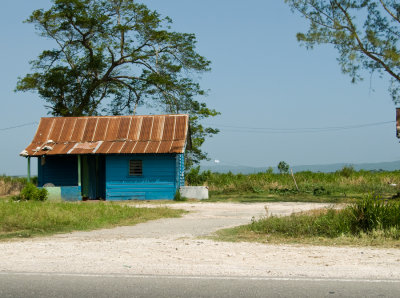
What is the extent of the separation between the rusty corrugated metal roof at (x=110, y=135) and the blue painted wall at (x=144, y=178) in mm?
726

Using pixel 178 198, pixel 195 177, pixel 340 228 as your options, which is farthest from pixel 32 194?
pixel 340 228

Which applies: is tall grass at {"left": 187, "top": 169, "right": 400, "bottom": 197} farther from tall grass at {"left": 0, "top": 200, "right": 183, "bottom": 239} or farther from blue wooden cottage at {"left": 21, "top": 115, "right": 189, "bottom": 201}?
tall grass at {"left": 0, "top": 200, "right": 183, "bottom": 239}

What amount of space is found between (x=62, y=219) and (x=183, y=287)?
859 centimetres

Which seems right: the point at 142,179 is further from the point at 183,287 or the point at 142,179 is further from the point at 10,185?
the point at 183,287

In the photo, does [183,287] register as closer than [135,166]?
Yes

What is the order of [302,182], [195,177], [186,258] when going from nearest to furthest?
[186,258] < [195,177] < [302,182]

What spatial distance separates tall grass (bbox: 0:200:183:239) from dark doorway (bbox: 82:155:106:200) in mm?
11940

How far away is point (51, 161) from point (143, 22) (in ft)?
47.9

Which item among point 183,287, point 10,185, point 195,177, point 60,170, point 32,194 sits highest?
point 60,170

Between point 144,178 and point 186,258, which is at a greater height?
point 144,178

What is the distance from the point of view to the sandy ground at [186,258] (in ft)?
25.5

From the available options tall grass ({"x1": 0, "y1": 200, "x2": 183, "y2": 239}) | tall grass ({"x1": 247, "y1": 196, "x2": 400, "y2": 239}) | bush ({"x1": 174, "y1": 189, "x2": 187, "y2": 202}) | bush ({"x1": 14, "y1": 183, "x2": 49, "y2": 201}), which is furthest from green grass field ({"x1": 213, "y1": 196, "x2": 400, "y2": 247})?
bush ({"x1": 14, "y1": 183, "x2": 49, "y2": 201})

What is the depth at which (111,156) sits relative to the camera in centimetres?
2847

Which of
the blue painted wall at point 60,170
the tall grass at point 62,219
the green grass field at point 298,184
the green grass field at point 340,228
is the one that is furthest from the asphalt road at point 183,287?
the blue painted wall at point 60,170
